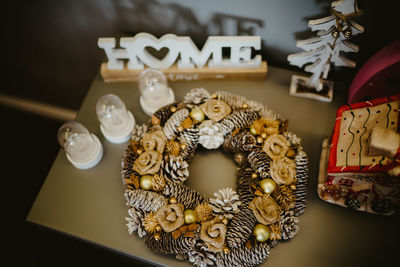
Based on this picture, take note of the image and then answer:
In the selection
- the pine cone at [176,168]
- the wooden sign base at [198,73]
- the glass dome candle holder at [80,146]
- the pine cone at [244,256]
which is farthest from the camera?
the wooden sign base at [198,73]

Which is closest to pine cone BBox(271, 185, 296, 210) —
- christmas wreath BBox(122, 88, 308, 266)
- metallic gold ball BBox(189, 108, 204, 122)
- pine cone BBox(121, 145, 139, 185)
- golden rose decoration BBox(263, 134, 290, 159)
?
christmas wreath BBox(122, 88, 308, 266)

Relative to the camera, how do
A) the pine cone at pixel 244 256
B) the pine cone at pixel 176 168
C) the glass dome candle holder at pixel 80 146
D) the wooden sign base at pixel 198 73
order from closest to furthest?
the pine cone at pixel 244 256 → the pine cone at pixel 176 168 → the glass dome candle holder at pixel 80 146 → the wooden sign base at pixel 198 73

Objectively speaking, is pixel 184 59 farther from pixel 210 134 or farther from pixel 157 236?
pixel 157 236

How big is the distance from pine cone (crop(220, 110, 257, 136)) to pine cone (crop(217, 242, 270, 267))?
1.23 feet

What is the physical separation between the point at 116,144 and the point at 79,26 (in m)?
0.55

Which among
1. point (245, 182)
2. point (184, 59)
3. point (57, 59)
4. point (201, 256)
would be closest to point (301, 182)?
point (245, 182)

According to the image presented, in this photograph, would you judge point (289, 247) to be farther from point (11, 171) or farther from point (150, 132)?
point (11, 171)

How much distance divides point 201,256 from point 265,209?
0.23 m

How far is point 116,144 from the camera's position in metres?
1.17

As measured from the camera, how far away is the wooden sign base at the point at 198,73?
48.3 inches

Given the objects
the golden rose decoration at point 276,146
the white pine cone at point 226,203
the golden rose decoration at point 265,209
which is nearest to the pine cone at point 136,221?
the white pine cone at point 226,203

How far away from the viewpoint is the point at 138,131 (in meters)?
1.12

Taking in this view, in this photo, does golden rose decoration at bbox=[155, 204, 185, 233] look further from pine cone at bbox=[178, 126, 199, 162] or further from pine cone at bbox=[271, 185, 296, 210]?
pine cone at bbox=[271, 185, 296, 210]

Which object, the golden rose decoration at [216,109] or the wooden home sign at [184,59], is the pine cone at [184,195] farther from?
the wooden home sign at [184,59]
